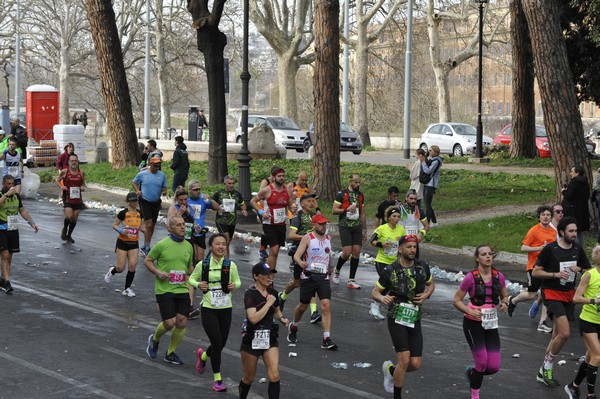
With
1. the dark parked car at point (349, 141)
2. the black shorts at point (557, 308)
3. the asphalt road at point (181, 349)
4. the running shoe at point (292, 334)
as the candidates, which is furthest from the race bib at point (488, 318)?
the dark parked car at point (349, 141)

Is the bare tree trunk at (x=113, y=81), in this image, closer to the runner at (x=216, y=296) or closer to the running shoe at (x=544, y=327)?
the running shoe at (x=544, y=327)

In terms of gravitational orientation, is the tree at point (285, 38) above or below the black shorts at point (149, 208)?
above

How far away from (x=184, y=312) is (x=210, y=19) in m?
19.3

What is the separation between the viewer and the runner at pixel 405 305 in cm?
982

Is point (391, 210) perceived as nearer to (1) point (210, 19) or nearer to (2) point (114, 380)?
(2) point (114, 380)

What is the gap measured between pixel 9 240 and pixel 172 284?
482 centimetres

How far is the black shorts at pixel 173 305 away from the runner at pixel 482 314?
10.2ft

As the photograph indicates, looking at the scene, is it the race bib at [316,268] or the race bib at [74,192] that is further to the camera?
the race bib at [74,192]

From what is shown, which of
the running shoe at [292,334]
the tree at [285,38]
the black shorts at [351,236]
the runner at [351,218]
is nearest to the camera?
the running shoe at [292,334]

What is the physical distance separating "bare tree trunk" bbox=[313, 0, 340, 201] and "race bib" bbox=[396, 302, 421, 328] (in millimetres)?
16105

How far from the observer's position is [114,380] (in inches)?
418

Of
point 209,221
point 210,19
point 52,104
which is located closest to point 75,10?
point 52,104

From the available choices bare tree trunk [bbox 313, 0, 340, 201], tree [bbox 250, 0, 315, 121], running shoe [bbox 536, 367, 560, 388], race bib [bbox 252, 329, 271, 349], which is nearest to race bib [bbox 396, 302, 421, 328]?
race bib [bbox 252, 329, 271, 349]

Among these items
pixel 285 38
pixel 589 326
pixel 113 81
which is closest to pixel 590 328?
pixel 589 326
